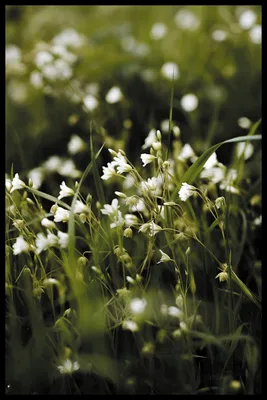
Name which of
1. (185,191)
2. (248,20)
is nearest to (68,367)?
(185,191)

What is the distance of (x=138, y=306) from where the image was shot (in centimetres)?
120

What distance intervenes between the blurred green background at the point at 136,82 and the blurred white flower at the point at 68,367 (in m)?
0.94

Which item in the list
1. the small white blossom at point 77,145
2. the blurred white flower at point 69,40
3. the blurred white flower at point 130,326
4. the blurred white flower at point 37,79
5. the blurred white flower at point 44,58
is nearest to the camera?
the blurred white flower at point 130,326

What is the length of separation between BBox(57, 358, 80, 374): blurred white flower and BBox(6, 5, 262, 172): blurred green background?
0.94m

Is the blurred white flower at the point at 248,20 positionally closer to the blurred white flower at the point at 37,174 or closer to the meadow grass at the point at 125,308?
the blurred white flower at the point at 37,174

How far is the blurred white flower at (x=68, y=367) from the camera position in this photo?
120cm

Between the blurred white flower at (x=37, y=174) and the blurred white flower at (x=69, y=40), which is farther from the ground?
the blurred white flower at (x=69, y=40)

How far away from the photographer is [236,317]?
129cm

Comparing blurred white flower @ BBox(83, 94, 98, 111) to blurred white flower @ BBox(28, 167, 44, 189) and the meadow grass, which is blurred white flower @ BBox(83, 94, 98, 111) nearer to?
blurred white flower @ BBox(28, 167, 44, 189)

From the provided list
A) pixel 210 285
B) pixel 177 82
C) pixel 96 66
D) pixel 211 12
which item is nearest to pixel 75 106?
pixel 96 66

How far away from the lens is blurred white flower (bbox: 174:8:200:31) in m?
2.72

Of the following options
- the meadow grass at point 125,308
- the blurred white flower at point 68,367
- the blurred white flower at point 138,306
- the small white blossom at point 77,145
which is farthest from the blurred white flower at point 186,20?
the blurred white flower at point 68,367

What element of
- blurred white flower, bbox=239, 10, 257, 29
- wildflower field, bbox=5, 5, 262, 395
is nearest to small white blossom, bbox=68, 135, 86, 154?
wildflower field, bbox=5, 5, 262, 395
